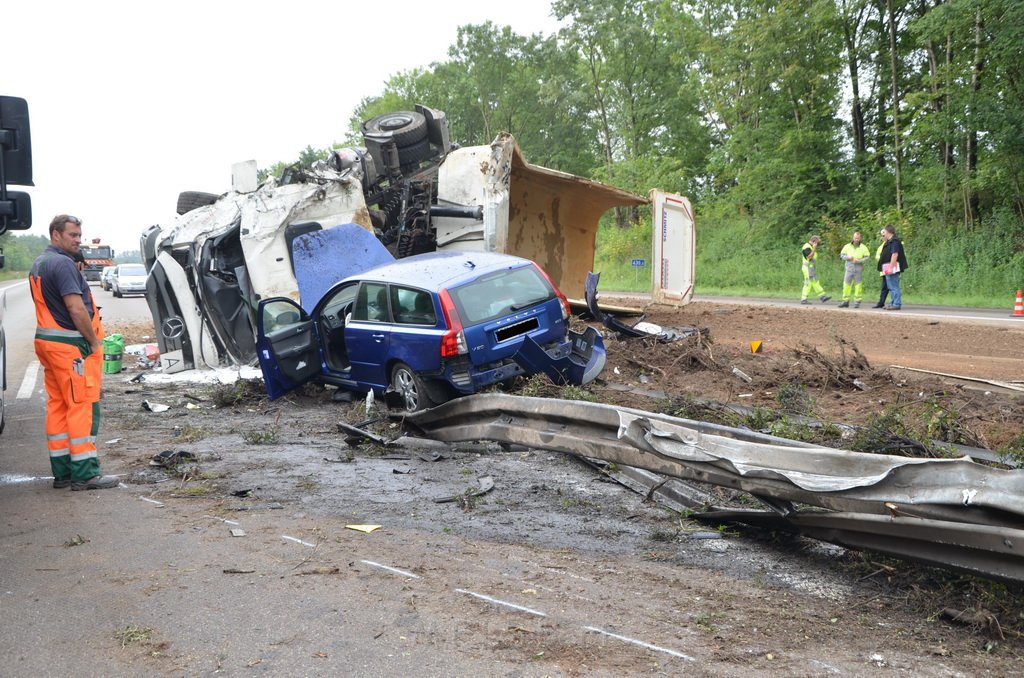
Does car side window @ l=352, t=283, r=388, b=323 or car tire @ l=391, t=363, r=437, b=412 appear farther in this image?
car side window @ l=352, t=283, r=388, b=323

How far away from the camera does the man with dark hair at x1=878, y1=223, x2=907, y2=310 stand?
1673 cm

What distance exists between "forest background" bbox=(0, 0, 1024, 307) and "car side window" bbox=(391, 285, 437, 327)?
13.9 metres

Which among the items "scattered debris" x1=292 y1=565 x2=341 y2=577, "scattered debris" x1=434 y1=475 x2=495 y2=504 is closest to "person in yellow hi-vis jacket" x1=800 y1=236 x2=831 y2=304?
"scattered debris" x1=434 y1=475 x2=495 y2=504

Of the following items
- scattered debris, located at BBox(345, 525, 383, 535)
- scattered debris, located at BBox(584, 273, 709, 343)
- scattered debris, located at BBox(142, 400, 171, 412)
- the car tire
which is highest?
scattered debris, located at BBox(584, 273, 709, 343)

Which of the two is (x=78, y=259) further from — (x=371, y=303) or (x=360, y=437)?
(x=371, y=303)

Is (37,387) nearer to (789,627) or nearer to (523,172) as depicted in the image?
(523,172)

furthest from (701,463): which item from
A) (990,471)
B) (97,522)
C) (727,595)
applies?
(97,522)

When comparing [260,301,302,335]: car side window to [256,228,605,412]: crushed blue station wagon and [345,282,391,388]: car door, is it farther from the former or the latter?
[345,282,391,388]: car door

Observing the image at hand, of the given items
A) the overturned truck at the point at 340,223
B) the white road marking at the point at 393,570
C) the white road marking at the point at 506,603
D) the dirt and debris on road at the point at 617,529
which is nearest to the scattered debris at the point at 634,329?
the dirt and debris on road at the point at 617,529

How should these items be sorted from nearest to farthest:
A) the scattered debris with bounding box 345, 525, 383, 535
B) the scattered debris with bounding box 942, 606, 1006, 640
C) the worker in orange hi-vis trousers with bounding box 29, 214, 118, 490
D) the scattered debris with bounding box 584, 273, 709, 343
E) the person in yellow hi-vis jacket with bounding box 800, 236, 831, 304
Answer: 1. the scattered debris with bounding box 942, 606, 1006, 640
2. the scattered debris with bounding box 345, 525, 383, 535
3. the worker in orange hi-vis trousers with bounding box 29, 214, 118, 490
4. the scattered debris with bounding box 584, 273, 709, 343
5. the person in yellow hi-vis jacket with bounding box 800, 236, 831, 304

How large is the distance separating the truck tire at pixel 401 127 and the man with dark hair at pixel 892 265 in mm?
9204

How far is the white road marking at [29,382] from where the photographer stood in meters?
A: 11.0

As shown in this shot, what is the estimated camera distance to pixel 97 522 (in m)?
5.36

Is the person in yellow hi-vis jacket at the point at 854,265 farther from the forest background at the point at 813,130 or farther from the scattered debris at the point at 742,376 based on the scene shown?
the scattered debris at the point at 742,376
